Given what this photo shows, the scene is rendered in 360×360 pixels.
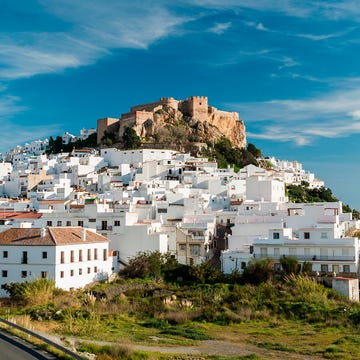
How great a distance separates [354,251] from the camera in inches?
1200

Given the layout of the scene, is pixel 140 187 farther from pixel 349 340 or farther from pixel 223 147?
pixel 349 340

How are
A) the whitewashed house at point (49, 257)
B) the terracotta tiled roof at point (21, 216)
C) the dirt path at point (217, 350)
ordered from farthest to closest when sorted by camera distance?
the terracotta tiled roof at point (21, 216), the whitewashed house at point (49, 257), the dirt path at point (217, 350)

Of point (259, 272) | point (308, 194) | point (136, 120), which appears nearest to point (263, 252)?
point (259, 272)

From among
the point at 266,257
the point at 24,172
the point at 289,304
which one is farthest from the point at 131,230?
the point at 24,172

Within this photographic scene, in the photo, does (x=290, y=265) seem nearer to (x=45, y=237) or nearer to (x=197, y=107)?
(x=45, y=237)

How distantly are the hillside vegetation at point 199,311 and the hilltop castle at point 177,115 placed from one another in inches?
2068

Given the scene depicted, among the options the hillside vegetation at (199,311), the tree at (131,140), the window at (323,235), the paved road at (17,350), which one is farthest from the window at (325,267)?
the tree at (131,140)

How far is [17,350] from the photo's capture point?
13.7m

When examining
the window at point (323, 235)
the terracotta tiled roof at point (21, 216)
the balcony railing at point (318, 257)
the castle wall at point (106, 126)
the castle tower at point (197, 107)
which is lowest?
the balcony railing at point (318, 257)

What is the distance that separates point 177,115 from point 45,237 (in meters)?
58.6

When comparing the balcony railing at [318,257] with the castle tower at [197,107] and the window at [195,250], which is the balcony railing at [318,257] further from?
the castle tower at [197,107]

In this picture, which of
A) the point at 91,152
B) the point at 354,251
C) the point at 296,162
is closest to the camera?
the point at 354,251

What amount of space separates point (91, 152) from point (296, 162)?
4068 cm

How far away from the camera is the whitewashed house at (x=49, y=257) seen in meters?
29.6
